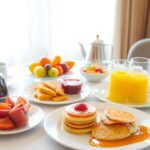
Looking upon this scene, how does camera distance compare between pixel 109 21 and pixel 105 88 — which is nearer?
pixel 105 88

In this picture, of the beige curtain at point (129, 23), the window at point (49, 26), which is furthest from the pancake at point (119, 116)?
the beige curtain at point (129, 23)

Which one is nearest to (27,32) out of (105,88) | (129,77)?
(105,88)

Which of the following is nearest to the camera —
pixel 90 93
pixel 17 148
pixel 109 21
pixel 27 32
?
pixel 17 148

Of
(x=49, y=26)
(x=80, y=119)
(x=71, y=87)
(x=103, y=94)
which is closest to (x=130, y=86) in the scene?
(x=103, y=94)

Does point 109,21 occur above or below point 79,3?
below

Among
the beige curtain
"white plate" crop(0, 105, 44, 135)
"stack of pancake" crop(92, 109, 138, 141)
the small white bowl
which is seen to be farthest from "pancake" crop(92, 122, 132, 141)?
the beige curtain

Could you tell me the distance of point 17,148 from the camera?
2.30ft

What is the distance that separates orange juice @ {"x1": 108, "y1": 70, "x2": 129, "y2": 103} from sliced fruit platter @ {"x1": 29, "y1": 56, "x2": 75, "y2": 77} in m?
0.32

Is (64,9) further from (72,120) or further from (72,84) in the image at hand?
(72,120)

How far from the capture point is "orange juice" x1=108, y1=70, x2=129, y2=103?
1.00 m

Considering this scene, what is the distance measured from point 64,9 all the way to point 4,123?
68.6 inches

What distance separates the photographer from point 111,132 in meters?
0.72

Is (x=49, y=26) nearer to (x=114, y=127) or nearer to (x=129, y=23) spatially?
(x=129, y=23)

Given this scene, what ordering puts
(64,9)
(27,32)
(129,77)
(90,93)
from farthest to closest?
1. (64,9)
2. (27,32)
3. (90,93)
4. (129,77)
